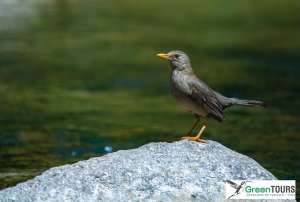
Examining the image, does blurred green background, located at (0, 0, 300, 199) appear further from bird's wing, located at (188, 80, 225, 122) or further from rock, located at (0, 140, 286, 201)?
rock, located at (0, 140, 286, 201)

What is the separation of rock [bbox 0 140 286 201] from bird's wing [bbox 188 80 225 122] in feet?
2.25

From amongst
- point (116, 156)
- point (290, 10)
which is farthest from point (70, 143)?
point (290, 10)

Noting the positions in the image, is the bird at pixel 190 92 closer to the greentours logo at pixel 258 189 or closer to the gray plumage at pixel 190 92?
the gray plumage at pixel 190 92

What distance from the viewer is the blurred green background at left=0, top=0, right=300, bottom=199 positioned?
45.1 feet

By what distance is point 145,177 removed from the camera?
25.4 feet

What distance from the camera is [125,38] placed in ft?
81.9

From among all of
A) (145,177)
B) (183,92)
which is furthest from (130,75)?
(145,177)

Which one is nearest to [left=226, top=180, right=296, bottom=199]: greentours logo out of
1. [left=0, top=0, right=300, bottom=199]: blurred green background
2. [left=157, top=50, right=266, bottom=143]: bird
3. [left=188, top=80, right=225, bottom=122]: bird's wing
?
[left=157, top=50, right=266, bottom=143]: bird

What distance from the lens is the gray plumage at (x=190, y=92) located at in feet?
28.6

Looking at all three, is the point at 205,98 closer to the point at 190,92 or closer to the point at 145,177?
the point at 190,92

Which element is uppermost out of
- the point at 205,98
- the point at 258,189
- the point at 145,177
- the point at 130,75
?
the point at 205,98

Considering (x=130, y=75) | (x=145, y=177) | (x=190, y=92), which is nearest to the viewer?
(x=145, y=177)

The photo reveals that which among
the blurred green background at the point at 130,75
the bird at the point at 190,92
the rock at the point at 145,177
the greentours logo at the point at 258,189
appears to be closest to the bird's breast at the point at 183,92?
the bird at the point at 190,92

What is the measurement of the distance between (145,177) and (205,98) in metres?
1.40
